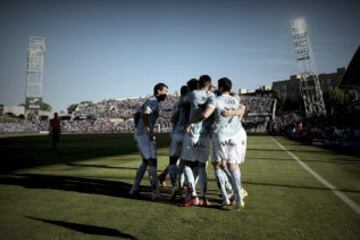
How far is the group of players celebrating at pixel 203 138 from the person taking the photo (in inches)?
229

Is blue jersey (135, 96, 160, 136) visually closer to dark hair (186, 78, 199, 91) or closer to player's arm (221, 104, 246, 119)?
dark hair (186, 78, 199, 91)

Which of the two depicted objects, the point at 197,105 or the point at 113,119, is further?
the point at 113,119

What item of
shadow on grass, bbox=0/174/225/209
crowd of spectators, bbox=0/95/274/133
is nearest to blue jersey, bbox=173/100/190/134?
shadow on grass, bbox=0/174/225/209

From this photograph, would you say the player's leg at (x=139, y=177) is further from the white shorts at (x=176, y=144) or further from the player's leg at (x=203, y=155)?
the player's leg at (x=203, y=155)

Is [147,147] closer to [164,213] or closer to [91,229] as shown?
[164,213]

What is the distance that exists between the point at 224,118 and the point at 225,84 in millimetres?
610

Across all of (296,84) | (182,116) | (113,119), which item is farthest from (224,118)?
(296,84)

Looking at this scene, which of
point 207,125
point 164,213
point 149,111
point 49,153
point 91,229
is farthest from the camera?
point 49,153

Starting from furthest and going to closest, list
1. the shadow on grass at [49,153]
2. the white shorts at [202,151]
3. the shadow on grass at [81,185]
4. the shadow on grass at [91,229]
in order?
the shadow on grass at [49,153]
the shadow on grass at [81,185]
the white shorts at [202,151]
the shadow on grass at [91,229]

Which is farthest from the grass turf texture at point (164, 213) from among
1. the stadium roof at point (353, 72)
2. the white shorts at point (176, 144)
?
the stadium roof at point (353, 72)

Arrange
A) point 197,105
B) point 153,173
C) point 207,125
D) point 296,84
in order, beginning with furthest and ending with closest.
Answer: point 296,84 → point 153,173 → point 207,125 → point 197,105

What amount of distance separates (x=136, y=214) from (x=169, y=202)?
Result: 1.03 metres

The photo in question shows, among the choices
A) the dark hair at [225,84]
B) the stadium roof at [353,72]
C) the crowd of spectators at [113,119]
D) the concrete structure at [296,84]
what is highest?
the concrete structure at [296,84]

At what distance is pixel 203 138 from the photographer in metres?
6.07
